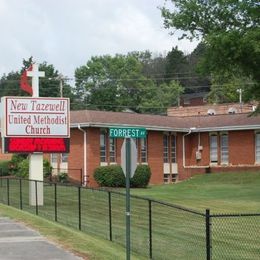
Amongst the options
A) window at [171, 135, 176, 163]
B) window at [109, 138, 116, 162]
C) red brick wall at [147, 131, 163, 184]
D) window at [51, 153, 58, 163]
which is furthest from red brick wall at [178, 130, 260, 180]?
window at [51, 153, 58, 163]

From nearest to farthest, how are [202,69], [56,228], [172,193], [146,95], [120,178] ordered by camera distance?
[56,228], [202,69], [172,193], [120,178], [146,95]

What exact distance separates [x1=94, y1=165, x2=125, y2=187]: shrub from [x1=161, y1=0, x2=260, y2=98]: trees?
9.81 meters

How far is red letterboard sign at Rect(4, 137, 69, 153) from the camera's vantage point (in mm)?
26211

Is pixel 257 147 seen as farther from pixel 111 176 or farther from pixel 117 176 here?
pixel 111 176

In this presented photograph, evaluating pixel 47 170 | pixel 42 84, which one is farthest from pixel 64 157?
pixel 42 84

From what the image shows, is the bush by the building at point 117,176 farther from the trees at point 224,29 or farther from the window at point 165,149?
the trees at point 224,29

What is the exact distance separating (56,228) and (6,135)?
11.1 m

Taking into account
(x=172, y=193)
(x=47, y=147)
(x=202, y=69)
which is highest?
(x=202, y=69)

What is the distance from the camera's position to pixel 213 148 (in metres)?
44.3

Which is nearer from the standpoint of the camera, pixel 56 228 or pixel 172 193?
pixel 56 228

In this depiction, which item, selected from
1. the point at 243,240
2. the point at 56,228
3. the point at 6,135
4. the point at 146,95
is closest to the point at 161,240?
the point at 243,240

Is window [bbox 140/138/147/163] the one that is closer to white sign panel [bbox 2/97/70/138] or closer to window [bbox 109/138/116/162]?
window [bbox 109/138/116/162]

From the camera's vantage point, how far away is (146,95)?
104500 millimetres

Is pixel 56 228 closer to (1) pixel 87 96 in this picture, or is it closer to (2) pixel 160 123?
(2) pixel 160 123
